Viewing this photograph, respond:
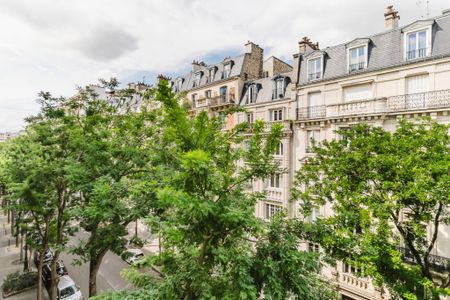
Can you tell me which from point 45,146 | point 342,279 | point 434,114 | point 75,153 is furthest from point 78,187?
point 434,114

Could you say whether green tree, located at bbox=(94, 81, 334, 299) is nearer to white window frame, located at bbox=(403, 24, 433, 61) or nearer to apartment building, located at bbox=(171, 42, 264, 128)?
white window frame, located at bbox=(403, 24, 433, 61)

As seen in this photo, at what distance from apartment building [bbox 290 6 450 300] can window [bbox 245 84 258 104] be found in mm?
4426

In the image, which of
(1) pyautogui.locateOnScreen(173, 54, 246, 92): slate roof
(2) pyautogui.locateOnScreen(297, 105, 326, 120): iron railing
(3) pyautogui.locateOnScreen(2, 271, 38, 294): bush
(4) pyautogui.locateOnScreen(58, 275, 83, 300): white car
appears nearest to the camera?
(4) pyautogui.locateOnScreen(58, 275, 83, 300): white car

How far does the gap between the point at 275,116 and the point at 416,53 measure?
10.5m

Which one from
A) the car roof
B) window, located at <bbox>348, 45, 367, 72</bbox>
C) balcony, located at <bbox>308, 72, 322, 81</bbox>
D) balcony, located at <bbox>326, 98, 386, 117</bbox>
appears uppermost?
window, located at <bbox>348, 45, 367, 72</bbox>

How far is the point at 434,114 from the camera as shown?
46.0 feet

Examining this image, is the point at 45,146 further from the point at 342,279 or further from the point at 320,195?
the point at 342,279

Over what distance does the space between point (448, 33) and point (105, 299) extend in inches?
810

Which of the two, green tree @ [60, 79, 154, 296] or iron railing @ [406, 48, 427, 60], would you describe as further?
iron railing @ [406, 48, 427, 60]

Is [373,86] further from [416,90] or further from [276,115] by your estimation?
[276,115]

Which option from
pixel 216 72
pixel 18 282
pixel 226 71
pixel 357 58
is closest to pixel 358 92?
pixel 357 58

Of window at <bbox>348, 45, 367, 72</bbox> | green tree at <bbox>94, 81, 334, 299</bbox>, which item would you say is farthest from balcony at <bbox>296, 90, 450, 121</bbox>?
green tree at <bbox>94, 81, 334, 299</bbox>

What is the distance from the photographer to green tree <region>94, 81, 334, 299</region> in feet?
17.1

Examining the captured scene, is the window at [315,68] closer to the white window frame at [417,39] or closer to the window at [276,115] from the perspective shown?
the window at [276,115]
